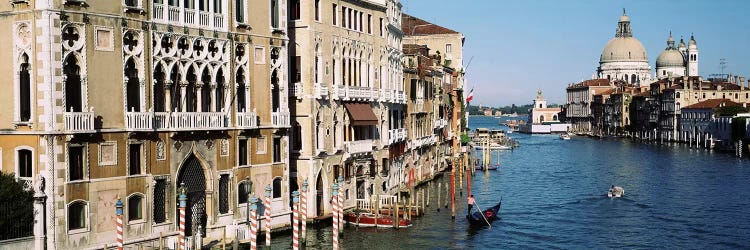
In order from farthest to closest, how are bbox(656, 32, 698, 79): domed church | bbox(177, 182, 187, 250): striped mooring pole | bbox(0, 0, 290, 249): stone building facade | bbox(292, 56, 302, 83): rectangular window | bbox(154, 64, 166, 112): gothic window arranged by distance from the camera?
bbox(656, 32, 698, 79): domed church
bbox(292, 56, 302, 83): rectangular window
bbox(154, 64, 166, 112): gothic window
bbox(177, 182, 187, 250): striped mooring pole
bbox(0, 0, 290, 249): stone building facade

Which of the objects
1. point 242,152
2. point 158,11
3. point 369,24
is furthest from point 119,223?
point 369,24

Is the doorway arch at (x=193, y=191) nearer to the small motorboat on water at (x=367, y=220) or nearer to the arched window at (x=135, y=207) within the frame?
the arched window at (x=135, y=207)

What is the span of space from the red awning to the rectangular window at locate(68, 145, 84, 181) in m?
13.4

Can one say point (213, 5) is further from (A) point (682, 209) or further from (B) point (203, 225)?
(A) point (682, 209)

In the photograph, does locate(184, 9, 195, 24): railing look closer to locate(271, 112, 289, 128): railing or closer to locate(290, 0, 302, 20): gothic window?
locate(271, 112, 289, 128): railing

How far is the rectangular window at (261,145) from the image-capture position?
2814 centimetres

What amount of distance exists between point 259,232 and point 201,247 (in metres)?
2.83

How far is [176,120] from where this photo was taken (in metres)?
24.6

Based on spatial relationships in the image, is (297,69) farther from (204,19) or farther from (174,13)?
(174,13)

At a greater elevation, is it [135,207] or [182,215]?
[135,207]

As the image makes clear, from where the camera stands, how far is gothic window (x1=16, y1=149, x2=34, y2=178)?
22.0 meters

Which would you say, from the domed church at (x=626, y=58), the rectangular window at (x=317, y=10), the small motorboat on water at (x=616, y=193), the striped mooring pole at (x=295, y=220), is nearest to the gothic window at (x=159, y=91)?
the striped mooring pole at (x=295, y=220)

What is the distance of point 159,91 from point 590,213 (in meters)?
22.4

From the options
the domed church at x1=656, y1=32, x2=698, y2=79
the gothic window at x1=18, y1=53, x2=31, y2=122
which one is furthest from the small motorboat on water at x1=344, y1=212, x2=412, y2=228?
the domed church at x1=656, y1=32, x2=698, y2=79
